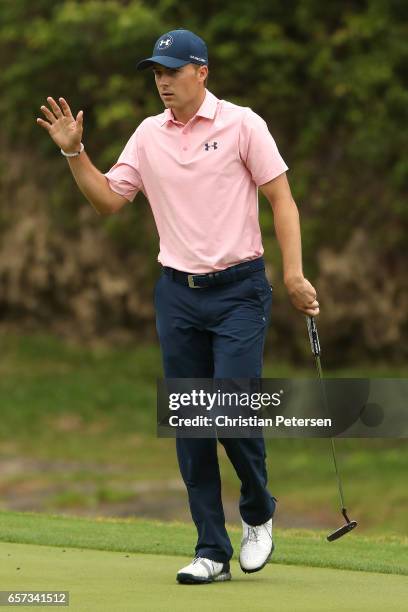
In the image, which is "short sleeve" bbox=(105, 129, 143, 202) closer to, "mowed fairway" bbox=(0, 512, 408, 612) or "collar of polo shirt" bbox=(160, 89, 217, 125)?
"collar of polo shirt" bbox=(160, 89, 217, 125)

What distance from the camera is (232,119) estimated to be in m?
6.19

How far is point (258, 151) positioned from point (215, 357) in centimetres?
87

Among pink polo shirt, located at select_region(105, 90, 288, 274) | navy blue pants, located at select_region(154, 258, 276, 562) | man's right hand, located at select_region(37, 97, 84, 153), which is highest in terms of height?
man's right hand, located at select_region(37, 97, 84, 153)

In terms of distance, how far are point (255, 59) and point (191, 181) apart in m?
18.2

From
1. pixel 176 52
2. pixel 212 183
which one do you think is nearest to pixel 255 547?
pixel 212 183

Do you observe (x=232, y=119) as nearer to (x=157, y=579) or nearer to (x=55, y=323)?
(x=157, y=579)

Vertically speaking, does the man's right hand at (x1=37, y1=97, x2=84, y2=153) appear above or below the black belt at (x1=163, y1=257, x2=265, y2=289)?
above

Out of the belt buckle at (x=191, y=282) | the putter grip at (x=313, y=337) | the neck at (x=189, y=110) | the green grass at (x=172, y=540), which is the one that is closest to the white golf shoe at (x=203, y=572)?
the green grass at (x=172, y=540)

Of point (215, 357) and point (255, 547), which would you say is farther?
point (255, 547)

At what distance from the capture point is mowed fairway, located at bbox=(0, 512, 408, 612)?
219 inches

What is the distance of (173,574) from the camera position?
21.2 feet

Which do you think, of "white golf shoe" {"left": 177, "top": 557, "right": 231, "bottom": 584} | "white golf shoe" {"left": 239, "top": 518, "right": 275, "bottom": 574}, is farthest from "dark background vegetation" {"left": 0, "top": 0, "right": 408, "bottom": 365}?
"white golf shoe" {"left": 177, "top": 557, "right": 231, "bottom": 584}

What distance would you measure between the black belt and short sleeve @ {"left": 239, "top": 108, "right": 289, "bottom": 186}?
0.35 m

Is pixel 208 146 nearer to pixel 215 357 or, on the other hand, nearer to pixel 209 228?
pixel 209 228
